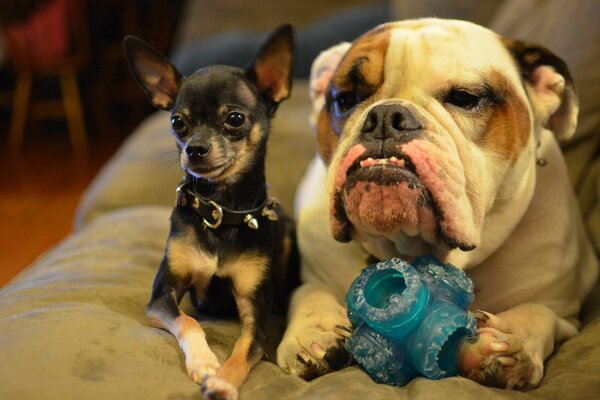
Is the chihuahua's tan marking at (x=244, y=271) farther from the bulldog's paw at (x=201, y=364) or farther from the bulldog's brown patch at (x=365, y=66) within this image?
the bulldog's brown patch at (x=365, y=66)

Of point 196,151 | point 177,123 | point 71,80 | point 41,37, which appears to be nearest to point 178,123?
point 177,123

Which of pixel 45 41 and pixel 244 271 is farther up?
pixel 244 271

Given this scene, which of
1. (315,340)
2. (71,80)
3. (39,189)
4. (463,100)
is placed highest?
(463,100)

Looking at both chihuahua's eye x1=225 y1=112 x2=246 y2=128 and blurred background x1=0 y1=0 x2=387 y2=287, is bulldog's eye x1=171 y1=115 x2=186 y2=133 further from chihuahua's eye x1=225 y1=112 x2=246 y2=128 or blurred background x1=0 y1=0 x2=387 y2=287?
blurred background x1=0 y1=0 x2=387 y2=287

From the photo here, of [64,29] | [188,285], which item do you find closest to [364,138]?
[188,285]

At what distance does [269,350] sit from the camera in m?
1.32

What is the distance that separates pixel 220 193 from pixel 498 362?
1.84ft

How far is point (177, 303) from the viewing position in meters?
1.26

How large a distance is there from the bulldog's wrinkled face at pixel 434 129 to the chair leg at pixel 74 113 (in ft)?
13.2

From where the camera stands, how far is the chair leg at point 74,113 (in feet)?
16.7

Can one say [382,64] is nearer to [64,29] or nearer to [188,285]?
[188,285]

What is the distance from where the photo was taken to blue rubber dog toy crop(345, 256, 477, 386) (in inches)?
42.5

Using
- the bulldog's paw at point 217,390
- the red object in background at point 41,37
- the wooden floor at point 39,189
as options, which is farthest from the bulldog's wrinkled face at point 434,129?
the red object in background at point 41,37

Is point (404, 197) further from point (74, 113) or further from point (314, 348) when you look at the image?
point (74, 113)
